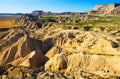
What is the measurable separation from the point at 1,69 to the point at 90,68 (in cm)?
1033

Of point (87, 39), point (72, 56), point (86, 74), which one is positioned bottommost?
point (86, 74)

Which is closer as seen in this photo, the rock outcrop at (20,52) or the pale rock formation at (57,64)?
the pale rock formation at (57,64)

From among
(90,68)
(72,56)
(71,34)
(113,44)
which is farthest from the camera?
(71,34)

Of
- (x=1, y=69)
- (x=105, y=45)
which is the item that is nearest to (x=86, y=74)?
(x=1, y=69)

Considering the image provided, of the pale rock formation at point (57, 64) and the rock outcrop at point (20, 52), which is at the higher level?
the rock outcrop at point (20, 52)

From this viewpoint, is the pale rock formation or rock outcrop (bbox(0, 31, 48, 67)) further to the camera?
rock outcrop (bbox(0, 31, 48, 67))

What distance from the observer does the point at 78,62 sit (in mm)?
30453

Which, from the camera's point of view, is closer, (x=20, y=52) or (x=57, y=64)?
(x=57, y=64)

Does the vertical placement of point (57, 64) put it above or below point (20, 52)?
below

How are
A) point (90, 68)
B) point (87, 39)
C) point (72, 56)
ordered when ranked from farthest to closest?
point (87, 39), point (72, 56), point (90, 68)

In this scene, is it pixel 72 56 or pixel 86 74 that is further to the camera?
pixel 72 56

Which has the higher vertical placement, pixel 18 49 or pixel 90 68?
pixel 18 49

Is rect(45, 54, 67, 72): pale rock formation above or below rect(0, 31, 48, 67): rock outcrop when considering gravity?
below

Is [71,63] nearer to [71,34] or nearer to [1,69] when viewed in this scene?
[1,69]
